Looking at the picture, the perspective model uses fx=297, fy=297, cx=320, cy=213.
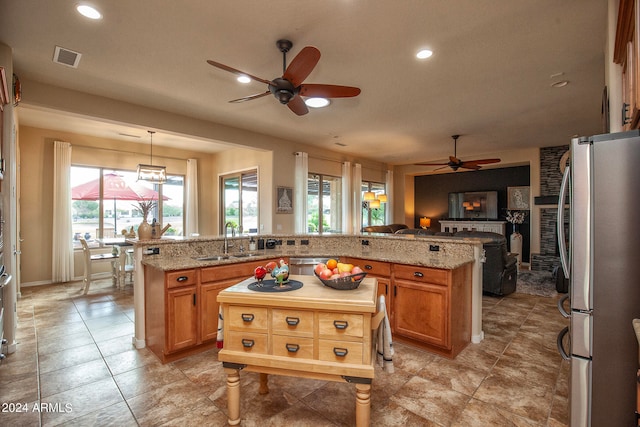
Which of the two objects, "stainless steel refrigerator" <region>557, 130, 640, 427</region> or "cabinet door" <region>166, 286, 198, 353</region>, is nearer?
"stainless steel refrigerator" <region>557, 130, 640, 427</region>

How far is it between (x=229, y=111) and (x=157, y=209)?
13.1 ft

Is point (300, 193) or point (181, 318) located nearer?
point (181, 318)

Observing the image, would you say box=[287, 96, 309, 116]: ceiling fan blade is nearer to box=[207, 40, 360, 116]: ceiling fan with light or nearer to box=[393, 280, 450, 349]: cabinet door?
box=[207, 40, 360, 116]: ceiling fan with light

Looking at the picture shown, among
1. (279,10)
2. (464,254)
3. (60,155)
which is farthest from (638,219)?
(60,155)

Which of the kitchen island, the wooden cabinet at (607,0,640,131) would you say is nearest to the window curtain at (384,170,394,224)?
the kitchen island

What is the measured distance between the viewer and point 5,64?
8.80 ft

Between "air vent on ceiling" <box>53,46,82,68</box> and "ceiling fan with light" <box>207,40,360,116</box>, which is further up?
"air vent on ceiling" <box>53,46,82,68</box>

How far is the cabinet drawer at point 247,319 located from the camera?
1.72m

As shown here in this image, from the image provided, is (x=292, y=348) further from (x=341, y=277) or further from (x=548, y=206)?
(x=548, y=206)

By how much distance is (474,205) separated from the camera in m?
8.77

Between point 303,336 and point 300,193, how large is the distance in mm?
4959

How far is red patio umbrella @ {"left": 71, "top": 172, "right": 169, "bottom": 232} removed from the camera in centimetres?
605

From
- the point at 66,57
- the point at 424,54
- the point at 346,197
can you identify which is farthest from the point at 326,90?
the point at 346,197

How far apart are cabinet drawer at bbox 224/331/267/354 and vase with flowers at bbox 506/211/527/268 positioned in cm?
788
